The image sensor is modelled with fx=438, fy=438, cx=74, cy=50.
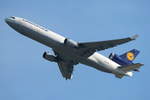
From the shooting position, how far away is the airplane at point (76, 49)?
58.8 metres

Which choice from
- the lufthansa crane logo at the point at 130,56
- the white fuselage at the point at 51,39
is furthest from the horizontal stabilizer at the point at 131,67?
the lufthansa crane logo at the point at 130,56

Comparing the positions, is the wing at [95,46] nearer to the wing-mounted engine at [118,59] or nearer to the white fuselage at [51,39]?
the white fuselage at [51,39]

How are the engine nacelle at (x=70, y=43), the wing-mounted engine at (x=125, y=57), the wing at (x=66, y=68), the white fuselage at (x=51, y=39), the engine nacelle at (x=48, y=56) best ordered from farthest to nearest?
the wing at (x=66, y=68)
the engine nacelle at (x=48, y=56)
the wing-mounted engine at (x=125, y=57)
the engine nacelle at (x=70, y=43)
the white fuselage at (x=51, y=39)

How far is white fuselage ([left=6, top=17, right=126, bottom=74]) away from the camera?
58.8 m

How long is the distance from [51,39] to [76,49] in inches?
148

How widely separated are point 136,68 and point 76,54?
8.80m

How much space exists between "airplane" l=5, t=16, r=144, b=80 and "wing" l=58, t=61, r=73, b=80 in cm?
87

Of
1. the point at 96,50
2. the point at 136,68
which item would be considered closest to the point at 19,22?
the point at 96,50

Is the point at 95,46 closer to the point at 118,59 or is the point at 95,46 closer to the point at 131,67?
the point at 131,67

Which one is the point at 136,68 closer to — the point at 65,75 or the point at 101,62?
the point at 101,62

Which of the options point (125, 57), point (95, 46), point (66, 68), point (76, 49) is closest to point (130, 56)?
point (125, 57)

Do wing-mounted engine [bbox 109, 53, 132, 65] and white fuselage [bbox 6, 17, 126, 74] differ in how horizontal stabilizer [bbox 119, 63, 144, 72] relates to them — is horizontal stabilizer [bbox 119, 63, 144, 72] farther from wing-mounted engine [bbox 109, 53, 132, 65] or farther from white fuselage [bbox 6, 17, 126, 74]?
white fuselage [bbox 6, 17, 126, 74]

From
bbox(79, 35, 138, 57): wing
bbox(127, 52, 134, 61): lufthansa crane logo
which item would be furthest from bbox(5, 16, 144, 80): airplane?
bbox(127, 52, 134, 61): lufthansa crane logo

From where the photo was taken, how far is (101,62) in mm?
62062
